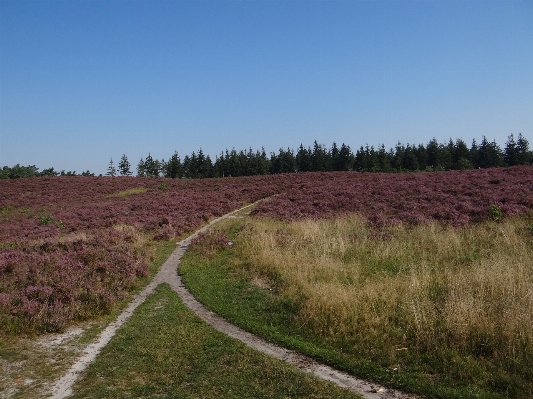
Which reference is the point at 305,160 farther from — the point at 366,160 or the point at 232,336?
the point at 232,336

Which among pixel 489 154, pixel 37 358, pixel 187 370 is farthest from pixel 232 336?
pixel 489 154

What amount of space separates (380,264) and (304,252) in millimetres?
3273

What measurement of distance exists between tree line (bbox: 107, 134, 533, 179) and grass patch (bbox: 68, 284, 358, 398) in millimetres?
63741

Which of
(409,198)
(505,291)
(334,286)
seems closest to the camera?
(505,291)

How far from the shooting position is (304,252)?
15016mm

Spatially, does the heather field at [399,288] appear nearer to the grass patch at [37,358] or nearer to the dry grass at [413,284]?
the dry grass at [413,284]

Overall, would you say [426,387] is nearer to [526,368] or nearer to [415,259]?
[526,368]

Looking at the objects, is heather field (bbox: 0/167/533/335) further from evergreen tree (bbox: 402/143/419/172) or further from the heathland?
evergreen tree (bbox: 402/143/419/172)

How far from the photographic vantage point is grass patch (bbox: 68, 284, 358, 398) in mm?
6527

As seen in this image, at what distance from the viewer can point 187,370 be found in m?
7.41

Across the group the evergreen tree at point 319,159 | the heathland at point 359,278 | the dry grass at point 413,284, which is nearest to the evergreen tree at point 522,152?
the evergreen tree at point 319,159

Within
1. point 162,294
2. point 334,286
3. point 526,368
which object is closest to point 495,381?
point 526,368

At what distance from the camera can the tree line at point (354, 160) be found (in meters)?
74.8

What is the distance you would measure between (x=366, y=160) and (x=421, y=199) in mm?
62847
